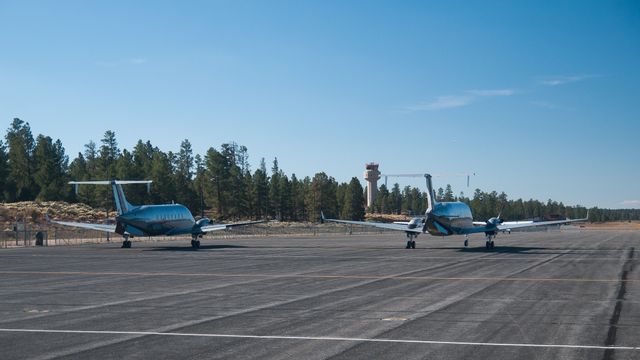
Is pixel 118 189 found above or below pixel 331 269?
above

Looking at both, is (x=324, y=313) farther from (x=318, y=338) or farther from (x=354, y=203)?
(x=354, y=203)

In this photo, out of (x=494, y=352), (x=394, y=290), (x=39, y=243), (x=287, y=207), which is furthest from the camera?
(x=287, y=207)

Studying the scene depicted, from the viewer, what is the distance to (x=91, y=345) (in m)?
13.4

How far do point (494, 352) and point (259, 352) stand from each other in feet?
14.5

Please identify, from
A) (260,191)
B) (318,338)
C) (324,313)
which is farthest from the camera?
(260,191)

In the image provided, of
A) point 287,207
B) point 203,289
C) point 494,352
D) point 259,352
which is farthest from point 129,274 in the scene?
point 287,207

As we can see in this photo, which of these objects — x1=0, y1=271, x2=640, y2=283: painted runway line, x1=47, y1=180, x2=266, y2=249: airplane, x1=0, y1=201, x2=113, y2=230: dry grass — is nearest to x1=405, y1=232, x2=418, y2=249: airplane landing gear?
x1=47, y1=180, x2=266, y2=249: airplane

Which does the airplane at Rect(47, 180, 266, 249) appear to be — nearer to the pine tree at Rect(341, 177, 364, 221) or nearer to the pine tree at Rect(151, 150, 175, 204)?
the pine tree at Rect(151, 150, 175, 204)

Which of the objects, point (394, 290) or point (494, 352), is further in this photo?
point (394, 290)

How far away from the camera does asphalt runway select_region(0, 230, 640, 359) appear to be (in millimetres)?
12789

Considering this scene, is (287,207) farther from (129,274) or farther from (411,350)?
(411,350)

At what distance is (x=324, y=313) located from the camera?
57.8 feet

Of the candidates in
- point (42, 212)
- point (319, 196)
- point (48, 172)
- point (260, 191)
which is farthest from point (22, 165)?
point (319, 196)

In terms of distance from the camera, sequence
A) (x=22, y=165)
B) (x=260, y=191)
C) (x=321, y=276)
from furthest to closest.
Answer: (x=260, y=191) → (x=22, y=165) → (x=321, y=276)
